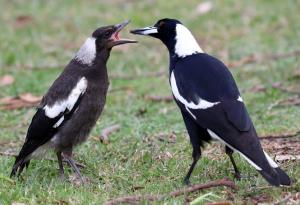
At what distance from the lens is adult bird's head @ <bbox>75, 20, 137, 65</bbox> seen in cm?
559

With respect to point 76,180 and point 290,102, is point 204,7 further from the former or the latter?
point 76,180

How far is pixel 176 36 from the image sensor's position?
220 inches

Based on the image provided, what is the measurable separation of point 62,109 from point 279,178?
1.75 m

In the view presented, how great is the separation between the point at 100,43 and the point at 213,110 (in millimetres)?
1368

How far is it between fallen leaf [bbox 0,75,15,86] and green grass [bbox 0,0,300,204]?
0.23ft

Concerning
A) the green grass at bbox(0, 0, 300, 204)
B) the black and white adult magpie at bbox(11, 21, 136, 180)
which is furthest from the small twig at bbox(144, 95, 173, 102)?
the black and white adult magpie at bbox(11, 21, 136, 180)

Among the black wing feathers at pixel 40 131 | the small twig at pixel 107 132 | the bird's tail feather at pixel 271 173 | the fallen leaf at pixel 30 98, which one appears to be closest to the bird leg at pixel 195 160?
the bird's tail feather at pixel 271 173

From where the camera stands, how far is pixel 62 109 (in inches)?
210

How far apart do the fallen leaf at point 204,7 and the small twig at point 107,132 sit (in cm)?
419

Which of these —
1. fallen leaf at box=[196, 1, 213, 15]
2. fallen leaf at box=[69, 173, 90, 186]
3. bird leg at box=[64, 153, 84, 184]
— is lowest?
fallen leaf at box=[69, 173, 90, 186]

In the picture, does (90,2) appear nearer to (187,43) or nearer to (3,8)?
(3,8)

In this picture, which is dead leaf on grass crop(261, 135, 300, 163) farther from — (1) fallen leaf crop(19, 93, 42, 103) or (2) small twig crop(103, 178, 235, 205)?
(1) fallen leaf crop(19, 93, 42, 103)

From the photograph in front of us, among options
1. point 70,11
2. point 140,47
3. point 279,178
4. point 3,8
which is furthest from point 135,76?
point 279,178

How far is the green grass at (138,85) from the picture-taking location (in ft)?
16.1
